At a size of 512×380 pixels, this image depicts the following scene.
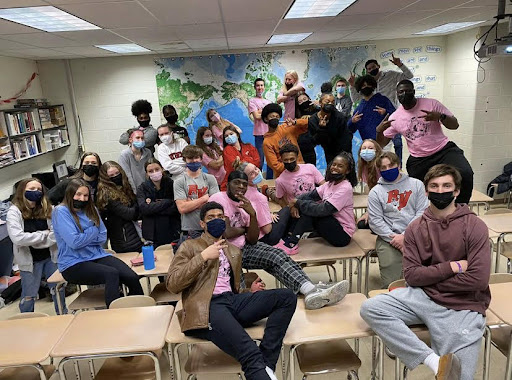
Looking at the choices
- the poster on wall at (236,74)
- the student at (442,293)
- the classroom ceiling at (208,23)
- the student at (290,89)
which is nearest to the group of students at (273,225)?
the student at (442,293)

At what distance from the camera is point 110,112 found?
24.9 ft

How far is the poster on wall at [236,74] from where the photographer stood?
7527mm

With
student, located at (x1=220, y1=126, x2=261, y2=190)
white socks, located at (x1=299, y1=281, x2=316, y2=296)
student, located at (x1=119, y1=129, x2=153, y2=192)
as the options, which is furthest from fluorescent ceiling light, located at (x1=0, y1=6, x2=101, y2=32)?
white socks, located at (x1=299, y1=281, x2=316, y2=296)

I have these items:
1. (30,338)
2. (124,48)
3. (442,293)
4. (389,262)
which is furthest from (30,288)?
(124,48)

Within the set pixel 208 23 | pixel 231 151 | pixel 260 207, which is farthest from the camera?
pixel 231 151

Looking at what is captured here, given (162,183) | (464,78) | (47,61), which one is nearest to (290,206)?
(162,183)

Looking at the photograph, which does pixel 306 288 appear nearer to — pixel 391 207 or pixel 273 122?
pixel 391 207

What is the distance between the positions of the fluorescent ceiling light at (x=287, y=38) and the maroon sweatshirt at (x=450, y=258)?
4304mm

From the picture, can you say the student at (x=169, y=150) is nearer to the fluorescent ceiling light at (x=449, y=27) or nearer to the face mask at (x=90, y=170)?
the face mask at (x=90, y=170)

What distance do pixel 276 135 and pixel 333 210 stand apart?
5.62ft

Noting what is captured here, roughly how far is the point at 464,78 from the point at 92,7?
617cm

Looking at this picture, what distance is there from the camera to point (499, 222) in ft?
12.5

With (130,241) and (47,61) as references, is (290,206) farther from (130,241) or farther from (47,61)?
(47,61)

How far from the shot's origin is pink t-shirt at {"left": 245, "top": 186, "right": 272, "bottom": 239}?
3496 mm
